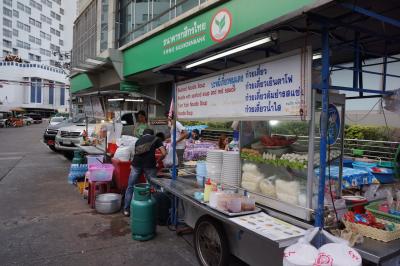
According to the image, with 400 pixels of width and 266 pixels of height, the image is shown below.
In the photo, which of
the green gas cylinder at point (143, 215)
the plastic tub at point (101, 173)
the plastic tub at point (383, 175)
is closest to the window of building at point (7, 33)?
the plastic tub at point (101, 173)

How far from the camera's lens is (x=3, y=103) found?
186 feet

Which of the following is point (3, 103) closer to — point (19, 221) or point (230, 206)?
point (19, 221)

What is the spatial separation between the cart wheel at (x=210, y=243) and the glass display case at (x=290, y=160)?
2.00 feet

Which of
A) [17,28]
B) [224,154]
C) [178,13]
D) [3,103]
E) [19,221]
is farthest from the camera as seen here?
[17,28]

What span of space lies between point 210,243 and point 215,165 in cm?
111

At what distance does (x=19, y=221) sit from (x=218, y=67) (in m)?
4.63

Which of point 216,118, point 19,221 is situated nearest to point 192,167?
point 216,118

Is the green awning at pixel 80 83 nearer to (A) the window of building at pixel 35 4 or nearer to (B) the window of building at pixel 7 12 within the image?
(B) the window of building at pixel 7 12

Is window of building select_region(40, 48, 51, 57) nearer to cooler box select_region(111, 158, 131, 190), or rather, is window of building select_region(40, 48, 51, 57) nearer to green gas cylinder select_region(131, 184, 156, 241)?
cooler box select_region(111, 158, 131, 190)

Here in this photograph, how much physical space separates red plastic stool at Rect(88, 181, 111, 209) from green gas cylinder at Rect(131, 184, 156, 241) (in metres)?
2.20

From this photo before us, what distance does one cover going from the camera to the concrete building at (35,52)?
58688 millimetres

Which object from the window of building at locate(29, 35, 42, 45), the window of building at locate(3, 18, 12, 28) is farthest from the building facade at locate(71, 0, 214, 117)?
the window of building at locate(29, 35, 42, 45)

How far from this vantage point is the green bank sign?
809cm

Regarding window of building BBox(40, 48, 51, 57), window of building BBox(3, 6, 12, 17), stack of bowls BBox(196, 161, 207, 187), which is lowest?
stack of bowls BBox(196, 161, 207, 187)
